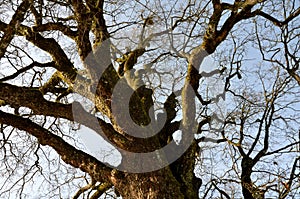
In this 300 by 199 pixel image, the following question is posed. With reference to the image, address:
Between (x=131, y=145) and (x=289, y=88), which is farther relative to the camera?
(x=289, y=88)

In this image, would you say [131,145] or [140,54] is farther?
[140,54]

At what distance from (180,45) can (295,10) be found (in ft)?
5.59

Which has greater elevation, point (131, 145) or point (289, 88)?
point (289, 88)

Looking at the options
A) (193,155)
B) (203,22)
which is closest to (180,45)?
(203,22)

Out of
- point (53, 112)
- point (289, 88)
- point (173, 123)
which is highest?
point (289, 88)

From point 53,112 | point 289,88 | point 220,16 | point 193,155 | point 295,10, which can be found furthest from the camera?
point 289,88

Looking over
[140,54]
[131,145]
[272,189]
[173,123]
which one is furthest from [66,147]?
[272,189]

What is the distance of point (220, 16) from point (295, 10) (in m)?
1.21

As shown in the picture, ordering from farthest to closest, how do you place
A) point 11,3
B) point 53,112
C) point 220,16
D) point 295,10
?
1. point 295,10
2. point 220,16
3. point 53,112
4. point 11,3

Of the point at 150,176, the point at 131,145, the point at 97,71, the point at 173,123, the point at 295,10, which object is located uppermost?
the point at 295,10

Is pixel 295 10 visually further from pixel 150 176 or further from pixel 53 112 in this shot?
pixel 53 112

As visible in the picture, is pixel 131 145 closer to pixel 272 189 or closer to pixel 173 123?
pixel 173 123

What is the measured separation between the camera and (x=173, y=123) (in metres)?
4.94

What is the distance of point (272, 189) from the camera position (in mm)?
4656
